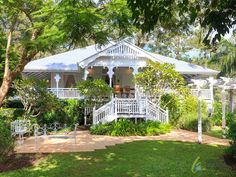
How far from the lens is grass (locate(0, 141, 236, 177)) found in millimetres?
8023

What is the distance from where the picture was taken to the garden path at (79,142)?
11.1m

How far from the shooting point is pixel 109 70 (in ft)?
65.6

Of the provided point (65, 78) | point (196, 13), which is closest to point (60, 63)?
point (65, 78)

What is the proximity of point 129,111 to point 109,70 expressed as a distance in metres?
4.30

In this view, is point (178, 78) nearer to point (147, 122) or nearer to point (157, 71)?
point (157, 71)

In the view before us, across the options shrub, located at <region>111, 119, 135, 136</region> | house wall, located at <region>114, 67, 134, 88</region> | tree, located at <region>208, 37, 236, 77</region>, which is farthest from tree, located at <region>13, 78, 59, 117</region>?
tree, located at <region>208, 37, 236, 77</region>

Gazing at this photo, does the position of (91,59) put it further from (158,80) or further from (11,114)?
(11,114)

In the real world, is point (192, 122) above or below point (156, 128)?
above

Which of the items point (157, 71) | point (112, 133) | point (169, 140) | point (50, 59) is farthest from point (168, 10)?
point (50, 59)

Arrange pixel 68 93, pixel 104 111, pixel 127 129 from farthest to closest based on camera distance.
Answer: pixel 68 93 < pixel 104 111 < pixel 127 129

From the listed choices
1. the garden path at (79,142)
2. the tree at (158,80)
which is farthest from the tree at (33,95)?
the tree at (158,80)

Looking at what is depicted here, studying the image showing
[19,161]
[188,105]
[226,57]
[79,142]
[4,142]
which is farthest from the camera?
[226,57]

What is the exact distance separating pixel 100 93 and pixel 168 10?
1325cm

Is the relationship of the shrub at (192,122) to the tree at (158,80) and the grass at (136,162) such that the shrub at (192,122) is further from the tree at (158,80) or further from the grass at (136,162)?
the grass at (136,162)
